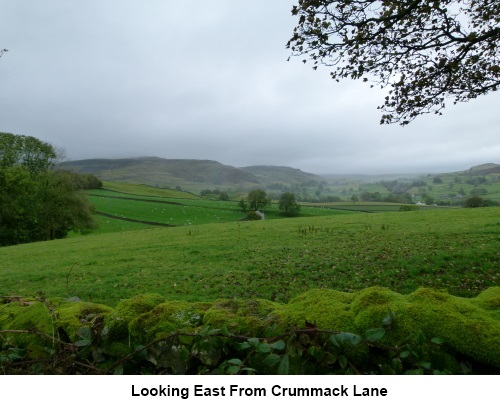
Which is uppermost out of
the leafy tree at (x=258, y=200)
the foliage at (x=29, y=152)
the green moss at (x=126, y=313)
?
the foliage at (x=29, y=152)

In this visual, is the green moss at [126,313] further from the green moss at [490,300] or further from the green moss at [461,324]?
the green moss at [490,300]

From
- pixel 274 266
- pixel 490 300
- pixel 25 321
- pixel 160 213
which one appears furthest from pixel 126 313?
pixel 160 213

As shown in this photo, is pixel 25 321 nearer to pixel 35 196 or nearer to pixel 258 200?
pixel 35 196

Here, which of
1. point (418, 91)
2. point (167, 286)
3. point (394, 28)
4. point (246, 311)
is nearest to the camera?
point (246, 311)

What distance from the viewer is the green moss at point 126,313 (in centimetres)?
280

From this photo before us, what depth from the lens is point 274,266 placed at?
1378 cm

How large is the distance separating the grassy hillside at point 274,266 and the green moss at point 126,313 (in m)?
7.16

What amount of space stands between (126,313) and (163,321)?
439 mm

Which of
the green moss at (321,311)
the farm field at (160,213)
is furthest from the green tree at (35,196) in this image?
the green moss at (321,311)

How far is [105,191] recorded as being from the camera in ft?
305

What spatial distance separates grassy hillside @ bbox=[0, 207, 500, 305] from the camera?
439 inches
